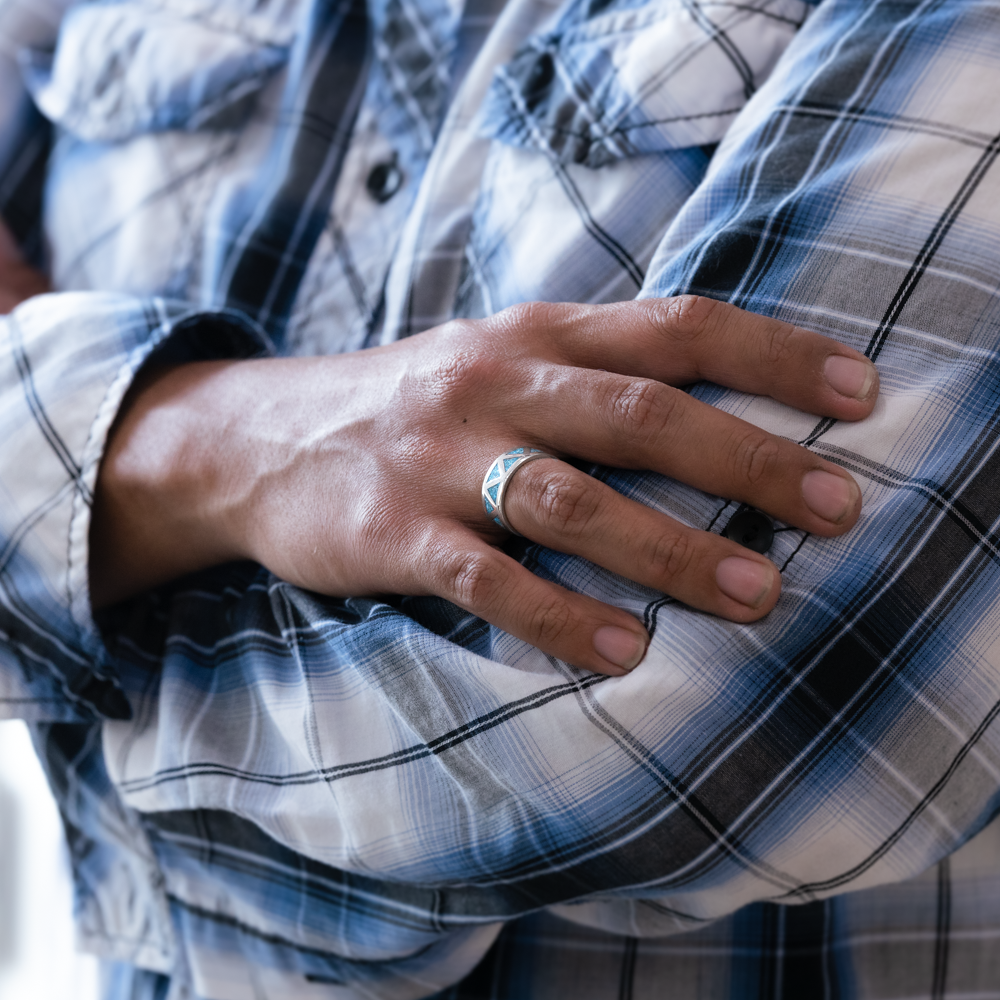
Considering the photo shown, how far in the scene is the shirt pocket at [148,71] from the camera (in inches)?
39.3

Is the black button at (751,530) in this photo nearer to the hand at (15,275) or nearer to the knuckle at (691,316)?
the knuckle at (691,316)

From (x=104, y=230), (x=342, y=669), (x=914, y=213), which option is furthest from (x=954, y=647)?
(x=104, y=230)

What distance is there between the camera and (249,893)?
2.33 ft

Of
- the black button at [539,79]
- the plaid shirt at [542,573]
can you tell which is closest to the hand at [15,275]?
the plaid shirt at [542,573]

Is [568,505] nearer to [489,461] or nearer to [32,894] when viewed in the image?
[489,461]

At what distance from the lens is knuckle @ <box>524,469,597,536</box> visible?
52 cm

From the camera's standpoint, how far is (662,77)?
0.68m

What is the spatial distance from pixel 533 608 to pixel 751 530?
142mm

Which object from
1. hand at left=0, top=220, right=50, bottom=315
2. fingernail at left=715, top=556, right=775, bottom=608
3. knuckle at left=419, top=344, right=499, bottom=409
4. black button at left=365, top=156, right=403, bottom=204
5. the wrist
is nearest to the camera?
fingernail at left=715, top=556, right=775, bottom=608

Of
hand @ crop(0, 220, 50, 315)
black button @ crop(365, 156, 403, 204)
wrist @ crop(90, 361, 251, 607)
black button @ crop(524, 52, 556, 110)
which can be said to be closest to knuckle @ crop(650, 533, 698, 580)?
wrist @ crop(90, 361, 251, 607)

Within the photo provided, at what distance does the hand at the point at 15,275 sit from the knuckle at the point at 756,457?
1.02 m

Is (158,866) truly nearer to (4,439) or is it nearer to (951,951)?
(4,439)

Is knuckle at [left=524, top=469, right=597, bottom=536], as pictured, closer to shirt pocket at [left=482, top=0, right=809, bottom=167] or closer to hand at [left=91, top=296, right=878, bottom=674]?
hand at [left=91, top=296, right=878, bottom=674]

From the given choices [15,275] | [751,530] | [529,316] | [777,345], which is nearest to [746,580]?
[751,530]
